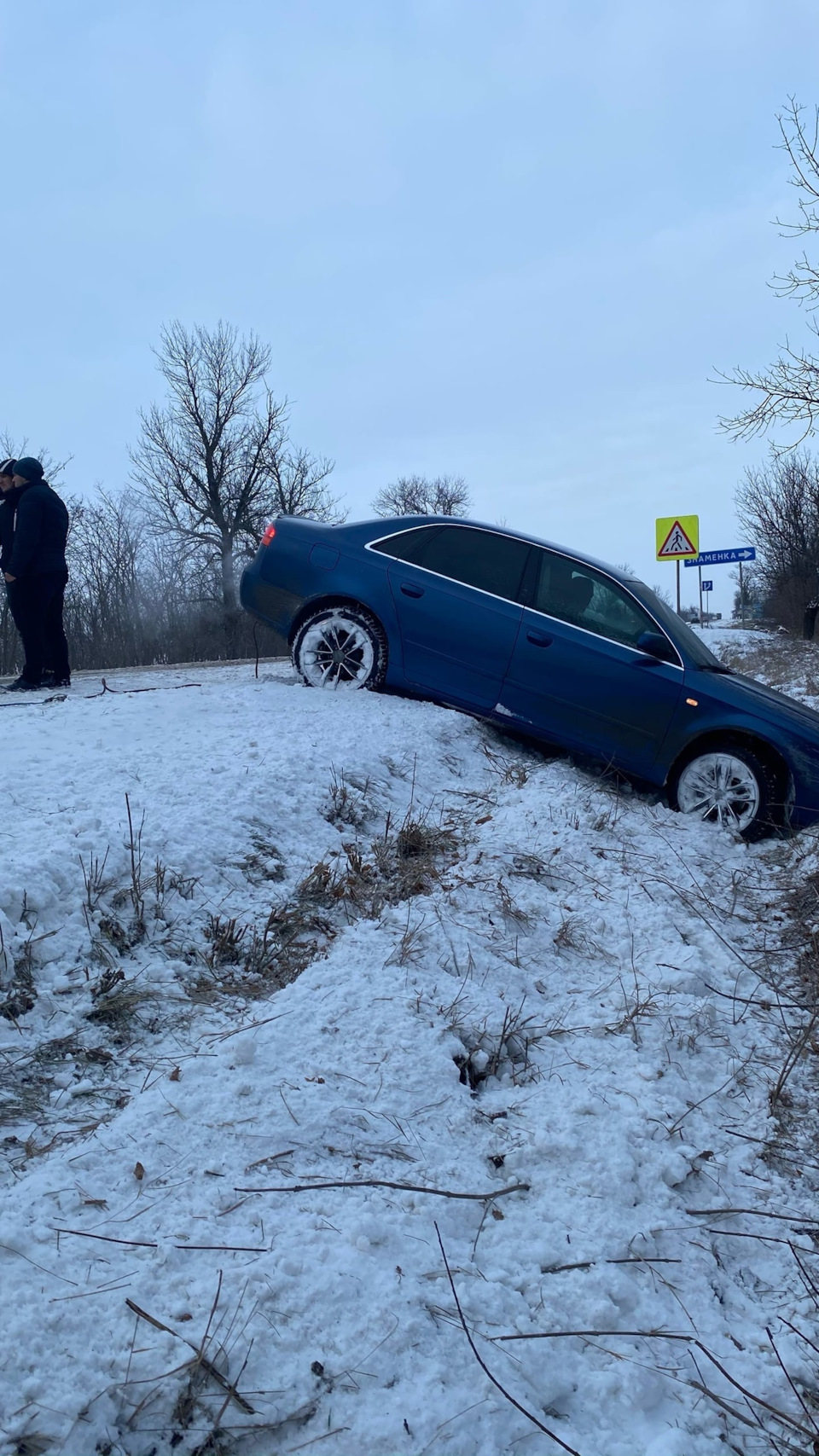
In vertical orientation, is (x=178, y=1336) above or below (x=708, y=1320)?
above

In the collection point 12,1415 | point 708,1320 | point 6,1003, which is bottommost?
point 708,1320

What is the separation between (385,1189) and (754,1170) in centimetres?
103

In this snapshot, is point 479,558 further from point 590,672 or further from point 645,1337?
point 645,1337

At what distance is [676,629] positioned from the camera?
248 inches

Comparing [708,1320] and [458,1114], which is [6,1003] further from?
[708,1320]

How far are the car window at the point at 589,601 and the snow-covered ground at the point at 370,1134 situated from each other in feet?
6.87

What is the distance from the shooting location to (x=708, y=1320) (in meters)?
1.96

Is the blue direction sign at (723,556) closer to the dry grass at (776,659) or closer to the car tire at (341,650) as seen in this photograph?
the dry grass at (776,659)

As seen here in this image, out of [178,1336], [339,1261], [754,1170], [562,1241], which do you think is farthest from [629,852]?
[178,1336]

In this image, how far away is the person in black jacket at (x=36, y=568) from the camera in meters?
7.08

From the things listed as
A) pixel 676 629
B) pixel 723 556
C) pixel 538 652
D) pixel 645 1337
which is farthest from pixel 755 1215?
pixel 723 556

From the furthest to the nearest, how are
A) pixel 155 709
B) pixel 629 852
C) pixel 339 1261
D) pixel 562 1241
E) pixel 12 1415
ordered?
pixel 155 709 < pixel 629 852 < pixel 562 1241 < pixel 339 1261 < pixel 12 1415

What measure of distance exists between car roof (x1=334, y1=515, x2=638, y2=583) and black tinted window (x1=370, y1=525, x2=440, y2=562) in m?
0.04

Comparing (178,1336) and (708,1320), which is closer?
(178,1336)
